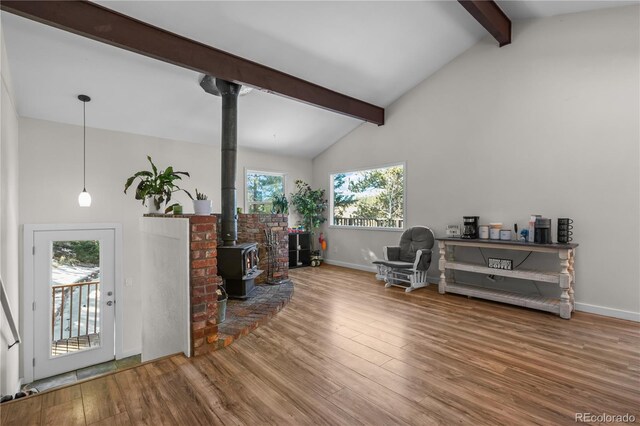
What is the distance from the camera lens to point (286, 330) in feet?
9.68

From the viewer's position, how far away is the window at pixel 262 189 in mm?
6211

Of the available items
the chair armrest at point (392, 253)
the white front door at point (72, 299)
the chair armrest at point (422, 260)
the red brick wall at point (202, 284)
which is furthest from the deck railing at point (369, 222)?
the white front door at point (72, 299)

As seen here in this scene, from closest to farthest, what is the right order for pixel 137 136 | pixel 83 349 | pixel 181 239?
1. pixel 181 239
2. pixel 83 349
3. pixel 137 136

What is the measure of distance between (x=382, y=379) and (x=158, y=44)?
3.60 metres

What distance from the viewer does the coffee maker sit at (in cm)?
414

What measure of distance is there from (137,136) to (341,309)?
14.1 feet

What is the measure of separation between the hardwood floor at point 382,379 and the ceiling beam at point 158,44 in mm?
2808

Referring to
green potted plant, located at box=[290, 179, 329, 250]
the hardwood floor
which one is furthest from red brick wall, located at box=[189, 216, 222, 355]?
green potted plant, located at box=[290, 179, 329, 250]

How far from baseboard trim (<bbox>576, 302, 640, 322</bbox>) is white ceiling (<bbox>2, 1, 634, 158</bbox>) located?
11.2 feet

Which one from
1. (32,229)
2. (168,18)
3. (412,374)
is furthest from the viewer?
(32,229)

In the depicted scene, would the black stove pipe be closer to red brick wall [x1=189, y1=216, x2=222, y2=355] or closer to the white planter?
the white planter

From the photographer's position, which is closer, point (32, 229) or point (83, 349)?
point (32, 229)

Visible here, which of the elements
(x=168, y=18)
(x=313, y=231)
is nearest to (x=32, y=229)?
(x=168, y=18)

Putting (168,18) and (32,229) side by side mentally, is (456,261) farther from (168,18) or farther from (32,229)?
(32,229)
